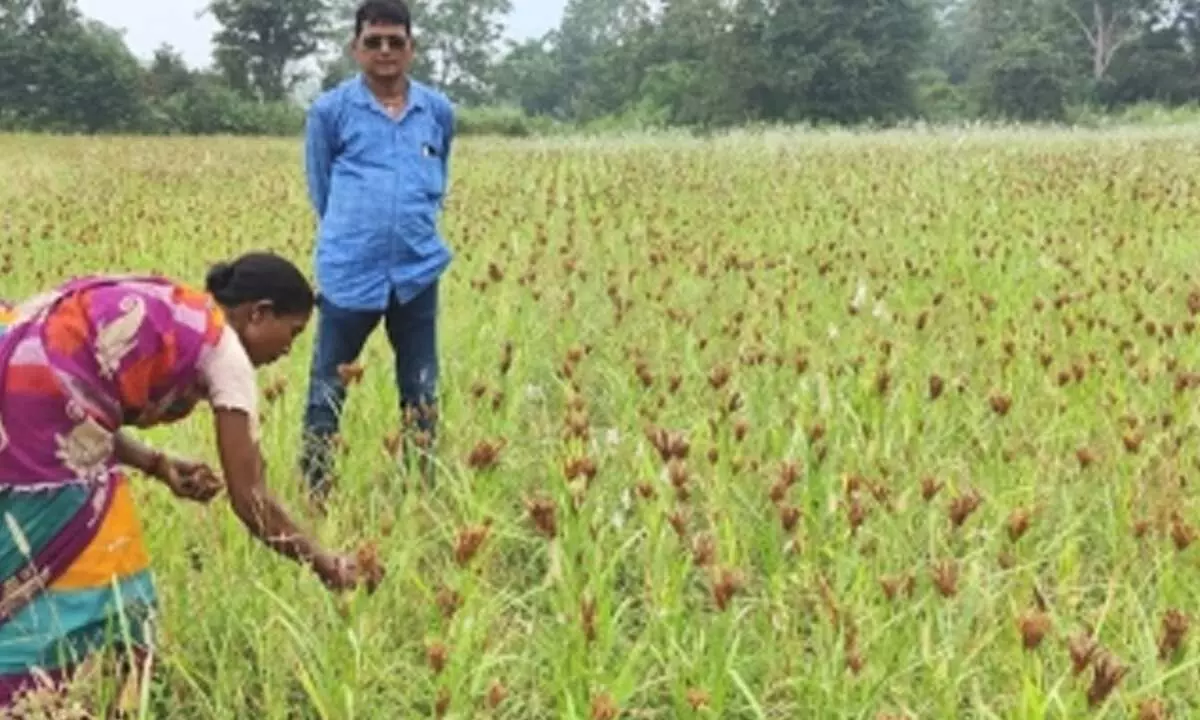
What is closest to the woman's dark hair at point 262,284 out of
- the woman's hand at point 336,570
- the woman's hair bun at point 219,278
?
the woman's hair bun at point 219,278

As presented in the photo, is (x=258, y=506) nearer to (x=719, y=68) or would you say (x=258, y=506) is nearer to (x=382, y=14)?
(x=382, y=14)

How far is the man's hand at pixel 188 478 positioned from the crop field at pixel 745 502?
0.21 meters

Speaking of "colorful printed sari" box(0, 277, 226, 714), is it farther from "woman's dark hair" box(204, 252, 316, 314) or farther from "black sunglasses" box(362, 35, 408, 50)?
"black sunglasses" box(362, 35, 408, 50)

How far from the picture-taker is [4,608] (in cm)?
231

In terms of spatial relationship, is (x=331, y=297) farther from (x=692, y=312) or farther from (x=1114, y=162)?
(x=1114, y=162)

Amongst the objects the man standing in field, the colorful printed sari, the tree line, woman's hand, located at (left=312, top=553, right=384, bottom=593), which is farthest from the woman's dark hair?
the tree line

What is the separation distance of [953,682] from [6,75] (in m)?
47.7

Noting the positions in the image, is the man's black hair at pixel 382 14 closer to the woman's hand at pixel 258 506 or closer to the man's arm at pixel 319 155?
the man's arm at pixel 319 155

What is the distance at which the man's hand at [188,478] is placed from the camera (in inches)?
103

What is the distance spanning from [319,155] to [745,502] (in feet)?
5.69

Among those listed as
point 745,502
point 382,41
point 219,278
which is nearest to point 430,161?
point 382,41

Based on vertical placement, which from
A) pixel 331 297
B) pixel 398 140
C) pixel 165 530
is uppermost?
pixel 398 140

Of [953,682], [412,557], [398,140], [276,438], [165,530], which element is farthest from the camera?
[398,140]

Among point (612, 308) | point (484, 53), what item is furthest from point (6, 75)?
point (612, 308)
